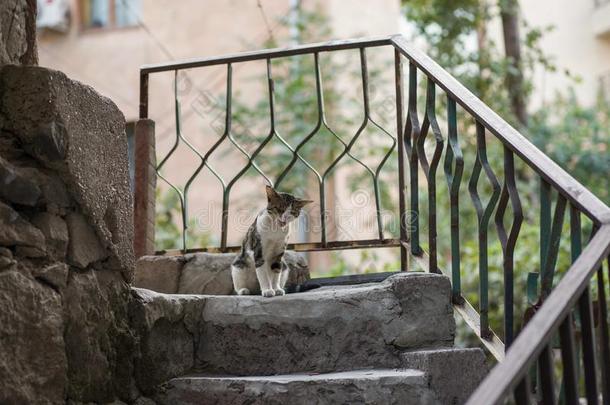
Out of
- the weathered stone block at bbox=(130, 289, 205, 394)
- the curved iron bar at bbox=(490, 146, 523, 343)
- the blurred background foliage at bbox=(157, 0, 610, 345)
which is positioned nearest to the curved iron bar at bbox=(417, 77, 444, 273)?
the curved iron bar at bbox=(490, 146, 523, 343)

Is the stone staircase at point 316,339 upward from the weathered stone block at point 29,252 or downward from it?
downward

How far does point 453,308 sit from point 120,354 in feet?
4.00

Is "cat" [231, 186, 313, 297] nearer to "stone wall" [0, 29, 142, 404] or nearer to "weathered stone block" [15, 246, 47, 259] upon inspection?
"stone wall" [0, 29, 142, 404]

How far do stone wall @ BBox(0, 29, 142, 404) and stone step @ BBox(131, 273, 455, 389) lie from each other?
395 millimetres

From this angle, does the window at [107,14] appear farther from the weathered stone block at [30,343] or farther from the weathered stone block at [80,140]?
the weathered stone block at [30,343]

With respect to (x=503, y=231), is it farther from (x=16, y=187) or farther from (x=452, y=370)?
(x=16, y=187)

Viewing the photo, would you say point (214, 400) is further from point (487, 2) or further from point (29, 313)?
point (487, 2)

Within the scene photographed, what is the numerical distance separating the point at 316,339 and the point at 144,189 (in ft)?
3.93

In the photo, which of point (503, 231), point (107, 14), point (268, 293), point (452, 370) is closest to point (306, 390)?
point (452, 370)

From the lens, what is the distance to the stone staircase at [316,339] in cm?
268

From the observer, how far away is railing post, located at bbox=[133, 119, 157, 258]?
358cm

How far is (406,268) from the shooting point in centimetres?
353

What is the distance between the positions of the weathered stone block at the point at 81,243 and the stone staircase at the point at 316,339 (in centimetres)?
27

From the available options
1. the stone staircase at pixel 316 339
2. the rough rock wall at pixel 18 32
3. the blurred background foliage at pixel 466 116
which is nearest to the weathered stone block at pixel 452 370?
the stone staircase at pixel 316 339
